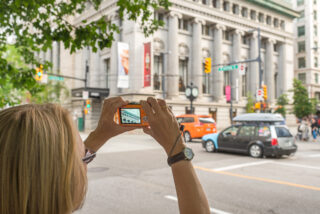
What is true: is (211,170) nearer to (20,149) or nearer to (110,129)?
(110,129)

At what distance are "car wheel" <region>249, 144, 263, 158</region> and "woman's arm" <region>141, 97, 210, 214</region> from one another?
11.6m

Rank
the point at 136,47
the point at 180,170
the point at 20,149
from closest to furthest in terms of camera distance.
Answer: the point at 20,149, the point at 180,170, the point at 136,47

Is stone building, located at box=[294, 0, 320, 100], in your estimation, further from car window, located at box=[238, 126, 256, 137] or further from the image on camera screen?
the image on camera screen

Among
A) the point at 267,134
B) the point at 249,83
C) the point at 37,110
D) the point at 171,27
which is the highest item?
the point at 171,27

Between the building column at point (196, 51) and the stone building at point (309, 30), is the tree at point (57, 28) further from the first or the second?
the building column at point (196, 51)

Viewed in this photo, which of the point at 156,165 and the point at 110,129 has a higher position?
the point at 110,129

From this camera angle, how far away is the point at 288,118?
44.3 metres

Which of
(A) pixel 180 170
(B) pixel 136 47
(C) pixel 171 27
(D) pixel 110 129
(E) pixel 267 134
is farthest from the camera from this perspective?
A: (C) pixel 171 27

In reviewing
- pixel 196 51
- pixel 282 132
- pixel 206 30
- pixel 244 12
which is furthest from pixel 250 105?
pixel 282 132

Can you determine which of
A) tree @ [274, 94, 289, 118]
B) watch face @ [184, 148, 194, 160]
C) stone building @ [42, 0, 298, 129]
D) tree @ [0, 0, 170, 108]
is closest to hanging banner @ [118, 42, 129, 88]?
stone building @ [42, 0, 298, 129]

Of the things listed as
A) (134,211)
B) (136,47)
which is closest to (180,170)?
(134,211)

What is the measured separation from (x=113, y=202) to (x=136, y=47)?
17768 millimetres

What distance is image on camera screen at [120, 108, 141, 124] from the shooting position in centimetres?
175

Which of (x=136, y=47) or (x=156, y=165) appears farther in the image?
(x=136, y=47)
